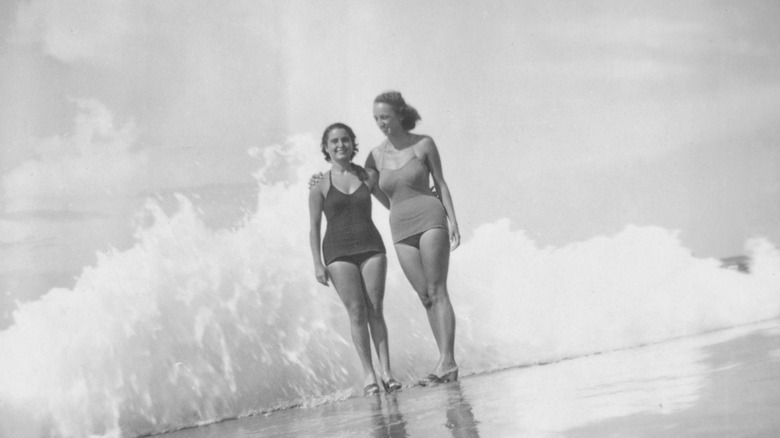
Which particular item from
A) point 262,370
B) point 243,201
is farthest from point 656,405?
point 243,201

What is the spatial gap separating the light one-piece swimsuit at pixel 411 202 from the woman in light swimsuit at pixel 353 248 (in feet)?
0.47

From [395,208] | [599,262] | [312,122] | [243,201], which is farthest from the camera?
[599,262]

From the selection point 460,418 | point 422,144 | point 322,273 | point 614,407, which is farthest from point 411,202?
point 614,407

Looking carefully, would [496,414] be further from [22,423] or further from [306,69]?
[306,69]

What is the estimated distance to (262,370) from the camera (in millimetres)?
5957

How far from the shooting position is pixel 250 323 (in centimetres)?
630

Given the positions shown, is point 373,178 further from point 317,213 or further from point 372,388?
point 372,388

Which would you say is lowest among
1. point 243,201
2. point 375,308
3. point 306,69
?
point 375,308

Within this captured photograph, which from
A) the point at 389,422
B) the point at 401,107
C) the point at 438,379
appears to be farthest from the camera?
the point at 401,107

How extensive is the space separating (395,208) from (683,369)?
1.94m

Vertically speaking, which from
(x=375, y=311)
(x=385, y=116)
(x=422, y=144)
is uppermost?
(x=385, y=116)

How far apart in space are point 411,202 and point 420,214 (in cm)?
9

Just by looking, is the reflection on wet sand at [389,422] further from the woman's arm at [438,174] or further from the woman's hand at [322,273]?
the woman's arm at [438,174]

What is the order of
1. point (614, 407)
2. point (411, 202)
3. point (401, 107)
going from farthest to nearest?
point (401, 107) → point (411, 202) → point (614, 407)
